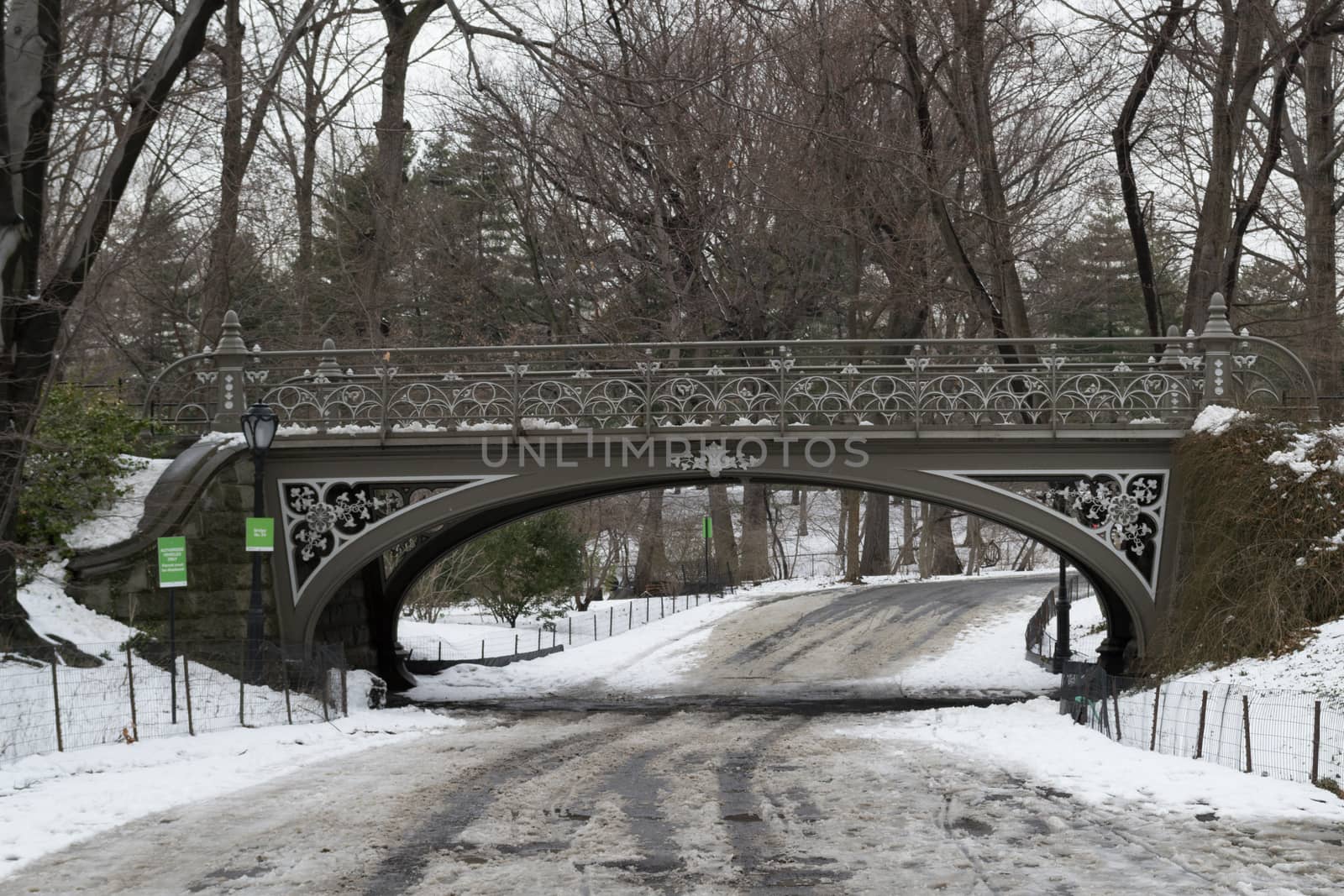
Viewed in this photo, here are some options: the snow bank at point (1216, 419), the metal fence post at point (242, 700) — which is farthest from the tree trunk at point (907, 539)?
the metal fence post at point (242, 700)

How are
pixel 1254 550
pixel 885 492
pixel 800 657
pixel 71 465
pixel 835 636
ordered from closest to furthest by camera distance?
pixel 1254 550, pixel 71 465, pixel 885 492, pixel 800 657, pixel 835 636

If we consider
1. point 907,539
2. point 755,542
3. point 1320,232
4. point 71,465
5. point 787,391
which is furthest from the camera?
point 907,539

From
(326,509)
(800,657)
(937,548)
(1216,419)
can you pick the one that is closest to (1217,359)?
(1216,419)

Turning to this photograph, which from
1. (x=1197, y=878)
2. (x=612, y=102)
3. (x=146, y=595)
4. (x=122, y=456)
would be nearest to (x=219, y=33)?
(x=122, y=456)

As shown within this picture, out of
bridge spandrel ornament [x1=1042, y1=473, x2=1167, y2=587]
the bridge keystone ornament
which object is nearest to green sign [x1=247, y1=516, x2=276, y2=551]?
the bridge keystone ornament

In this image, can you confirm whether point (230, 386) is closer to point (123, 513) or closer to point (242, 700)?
point (123, 513)

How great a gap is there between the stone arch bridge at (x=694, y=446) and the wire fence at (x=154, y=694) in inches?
28.8

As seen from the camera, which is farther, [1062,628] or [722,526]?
[722,526]

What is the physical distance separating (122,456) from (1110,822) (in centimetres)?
1222

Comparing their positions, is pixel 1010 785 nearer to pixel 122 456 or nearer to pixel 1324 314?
pixel 122 456

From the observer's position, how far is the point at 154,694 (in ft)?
46.2

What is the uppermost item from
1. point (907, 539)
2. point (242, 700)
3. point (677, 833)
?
point (242, 700)

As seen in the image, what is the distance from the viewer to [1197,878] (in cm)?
806

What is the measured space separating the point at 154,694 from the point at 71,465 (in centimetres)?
354
